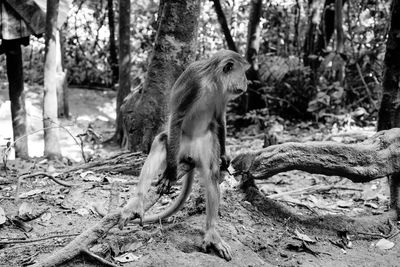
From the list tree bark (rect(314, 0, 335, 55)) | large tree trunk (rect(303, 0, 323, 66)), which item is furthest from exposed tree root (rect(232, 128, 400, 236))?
tree bark (rect(314, 0, 335, 55))

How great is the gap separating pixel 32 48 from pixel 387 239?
1217cm

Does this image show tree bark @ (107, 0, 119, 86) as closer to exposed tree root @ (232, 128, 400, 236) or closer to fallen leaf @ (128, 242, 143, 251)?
exposed tree root @ (232, 128, 400, 236)

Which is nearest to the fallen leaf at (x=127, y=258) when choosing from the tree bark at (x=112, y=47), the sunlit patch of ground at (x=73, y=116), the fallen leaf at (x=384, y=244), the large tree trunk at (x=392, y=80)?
the fallen leaf at (x=384, y=244)

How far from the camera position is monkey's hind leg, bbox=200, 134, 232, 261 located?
3363 millimetres

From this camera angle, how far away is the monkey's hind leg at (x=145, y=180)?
312cm

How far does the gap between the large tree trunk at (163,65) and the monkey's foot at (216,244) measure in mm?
1853

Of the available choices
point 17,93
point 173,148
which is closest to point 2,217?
point 173,148

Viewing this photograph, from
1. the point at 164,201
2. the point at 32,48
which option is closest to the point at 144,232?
the point at 164,201

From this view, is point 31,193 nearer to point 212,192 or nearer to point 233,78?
point 212,192

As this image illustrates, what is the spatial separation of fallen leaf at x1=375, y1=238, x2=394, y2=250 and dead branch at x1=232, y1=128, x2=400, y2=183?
566mm

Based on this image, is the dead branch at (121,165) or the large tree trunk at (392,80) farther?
the dead branch at (121,165)

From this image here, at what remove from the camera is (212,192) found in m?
3.56

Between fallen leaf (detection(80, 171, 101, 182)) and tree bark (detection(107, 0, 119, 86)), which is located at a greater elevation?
tree bark (detection(107, 0, 119, 86))

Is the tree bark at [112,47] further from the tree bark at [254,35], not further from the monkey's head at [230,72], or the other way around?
the monkey's head at [230,72]
